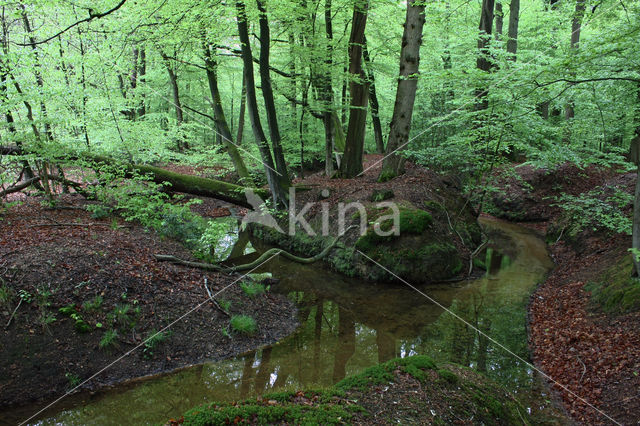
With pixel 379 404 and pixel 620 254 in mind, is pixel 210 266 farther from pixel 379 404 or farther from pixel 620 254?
pixel 620 254

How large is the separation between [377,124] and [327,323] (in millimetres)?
14957

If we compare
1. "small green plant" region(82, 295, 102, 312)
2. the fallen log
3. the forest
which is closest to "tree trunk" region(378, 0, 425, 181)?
the forest

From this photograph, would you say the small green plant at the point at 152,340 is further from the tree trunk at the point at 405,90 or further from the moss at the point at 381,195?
the tree trunk at the point at 405,90

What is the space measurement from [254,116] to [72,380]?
726 centimetres

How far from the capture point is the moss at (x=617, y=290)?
516 cm

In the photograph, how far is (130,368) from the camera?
4844 millimetres

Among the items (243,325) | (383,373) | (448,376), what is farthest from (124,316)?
(448,376)

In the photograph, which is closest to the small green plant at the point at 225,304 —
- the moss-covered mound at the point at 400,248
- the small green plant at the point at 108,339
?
the small green plant at the point at 108,339

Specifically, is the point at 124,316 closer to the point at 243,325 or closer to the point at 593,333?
the point at 243,325

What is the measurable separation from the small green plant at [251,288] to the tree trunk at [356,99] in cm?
643

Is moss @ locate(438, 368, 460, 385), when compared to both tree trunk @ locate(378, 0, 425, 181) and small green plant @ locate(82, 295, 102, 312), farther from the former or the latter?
tree trunk @ locate(378, 0, 425, 181)

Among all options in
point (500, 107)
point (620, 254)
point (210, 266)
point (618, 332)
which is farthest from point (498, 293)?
point (210, 266)

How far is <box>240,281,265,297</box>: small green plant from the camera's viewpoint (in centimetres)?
685

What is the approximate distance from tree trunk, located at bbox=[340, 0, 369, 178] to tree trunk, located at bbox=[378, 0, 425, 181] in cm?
135
